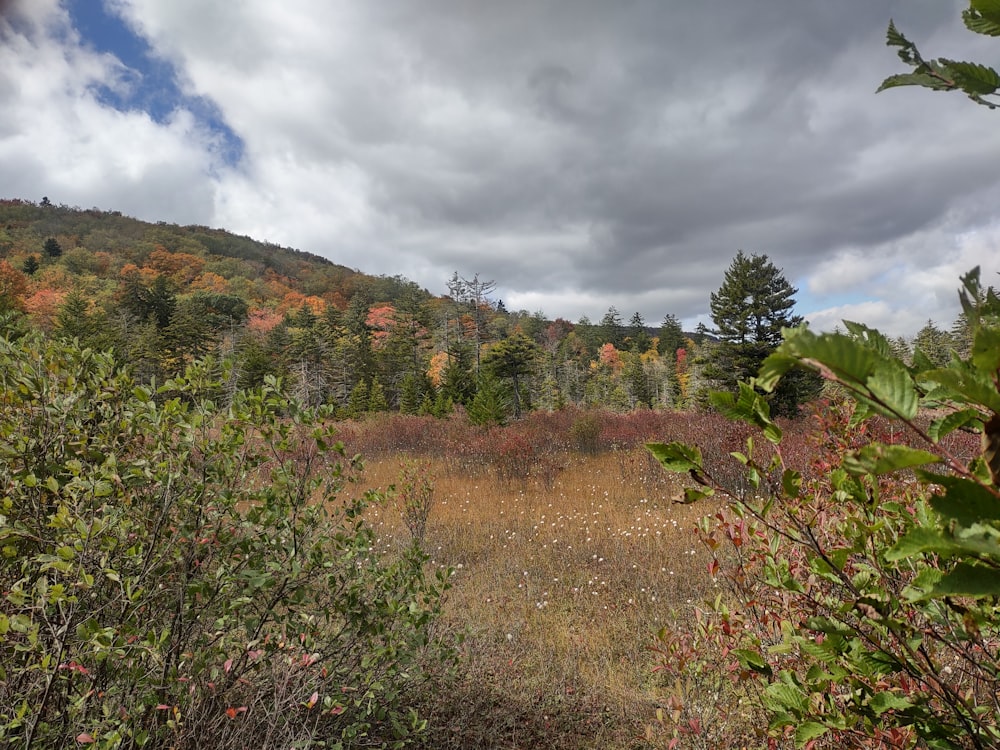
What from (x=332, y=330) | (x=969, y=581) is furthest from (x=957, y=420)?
(x=332, y=330)

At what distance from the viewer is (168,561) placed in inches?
72.4

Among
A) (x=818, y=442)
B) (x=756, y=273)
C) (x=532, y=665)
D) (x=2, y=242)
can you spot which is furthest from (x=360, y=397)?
(x=2, y=242)

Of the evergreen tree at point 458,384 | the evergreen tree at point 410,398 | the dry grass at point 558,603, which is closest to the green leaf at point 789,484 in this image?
the dry grass at point 558,603

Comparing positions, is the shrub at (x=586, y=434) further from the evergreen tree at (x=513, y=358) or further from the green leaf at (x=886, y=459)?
the green leaf at (x=886, y=459)

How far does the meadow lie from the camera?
310cm

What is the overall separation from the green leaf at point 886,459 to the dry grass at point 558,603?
2.00 meters

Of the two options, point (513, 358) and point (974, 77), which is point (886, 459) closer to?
point (974, 77)

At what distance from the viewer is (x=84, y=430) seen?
2.00 meters

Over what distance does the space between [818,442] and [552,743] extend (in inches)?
95.0

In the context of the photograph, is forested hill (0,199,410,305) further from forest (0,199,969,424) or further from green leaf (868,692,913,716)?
green leaf (868,692,913,716)

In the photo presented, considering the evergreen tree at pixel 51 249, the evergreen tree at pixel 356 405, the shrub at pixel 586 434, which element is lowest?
the evergreen tree at pixel 356 405

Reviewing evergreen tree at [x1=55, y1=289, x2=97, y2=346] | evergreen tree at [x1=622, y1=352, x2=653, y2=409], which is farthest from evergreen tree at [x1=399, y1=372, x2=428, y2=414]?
evergreen tree at [x1=622, y1=352, x2=653, y2=409]

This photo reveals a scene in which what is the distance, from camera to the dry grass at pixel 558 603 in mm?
3135

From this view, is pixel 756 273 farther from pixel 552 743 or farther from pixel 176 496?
pixel 176 496
